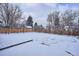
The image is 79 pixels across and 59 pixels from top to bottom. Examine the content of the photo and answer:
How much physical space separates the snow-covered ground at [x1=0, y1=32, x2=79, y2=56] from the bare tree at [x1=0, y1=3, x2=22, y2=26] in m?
0.12

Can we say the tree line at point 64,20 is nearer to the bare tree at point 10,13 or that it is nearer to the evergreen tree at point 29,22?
the evergreen tree at point 29,22

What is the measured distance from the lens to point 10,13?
1.50 m

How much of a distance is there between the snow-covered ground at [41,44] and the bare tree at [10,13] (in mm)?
123

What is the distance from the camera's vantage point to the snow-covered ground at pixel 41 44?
4.75 ft

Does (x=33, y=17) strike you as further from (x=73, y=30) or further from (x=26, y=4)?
(x=73, y=30)

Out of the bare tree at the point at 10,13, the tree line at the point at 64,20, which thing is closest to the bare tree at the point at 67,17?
the tree line at the point at 64,20

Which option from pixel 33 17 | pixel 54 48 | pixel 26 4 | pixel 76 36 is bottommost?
pixel 54 48

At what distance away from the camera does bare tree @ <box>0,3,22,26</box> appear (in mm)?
1485

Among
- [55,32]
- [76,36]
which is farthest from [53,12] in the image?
[76,36]

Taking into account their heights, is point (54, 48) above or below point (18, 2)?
below

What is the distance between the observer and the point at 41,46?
1.47 meters

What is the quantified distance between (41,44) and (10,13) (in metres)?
0.39

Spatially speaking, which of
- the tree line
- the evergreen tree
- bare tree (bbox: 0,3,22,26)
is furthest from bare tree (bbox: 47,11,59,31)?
bare tree (bbox: 0,3,22,26)

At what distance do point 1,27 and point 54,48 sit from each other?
0.50 m
